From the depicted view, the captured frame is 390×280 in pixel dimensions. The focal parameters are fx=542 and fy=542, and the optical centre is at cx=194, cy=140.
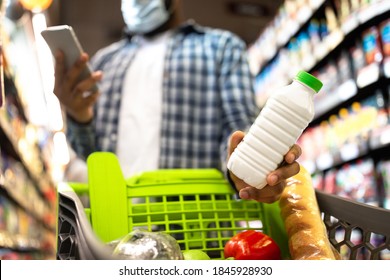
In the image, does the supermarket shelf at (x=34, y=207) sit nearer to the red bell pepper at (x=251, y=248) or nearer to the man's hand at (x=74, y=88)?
the man's hand at (x=74, y=88)

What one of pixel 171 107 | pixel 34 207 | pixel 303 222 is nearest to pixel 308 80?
pixel 303 222

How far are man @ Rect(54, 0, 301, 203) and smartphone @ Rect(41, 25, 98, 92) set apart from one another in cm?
17

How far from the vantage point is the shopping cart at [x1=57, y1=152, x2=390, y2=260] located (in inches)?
42.4

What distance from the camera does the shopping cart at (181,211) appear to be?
1.08 meters

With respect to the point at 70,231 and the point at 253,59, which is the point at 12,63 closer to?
the point at 253,59

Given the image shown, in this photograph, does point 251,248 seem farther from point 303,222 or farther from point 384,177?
point 384,177

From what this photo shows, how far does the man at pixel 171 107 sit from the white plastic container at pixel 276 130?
0.68m

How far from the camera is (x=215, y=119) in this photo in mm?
1771

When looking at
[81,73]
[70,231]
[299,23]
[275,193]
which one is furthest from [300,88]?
[299,23]

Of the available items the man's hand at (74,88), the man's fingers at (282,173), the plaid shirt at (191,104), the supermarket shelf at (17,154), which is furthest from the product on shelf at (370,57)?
the supermarket shelf at (17,154)

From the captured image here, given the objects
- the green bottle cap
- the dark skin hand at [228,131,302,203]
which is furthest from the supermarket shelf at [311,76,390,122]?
the green bottle cap

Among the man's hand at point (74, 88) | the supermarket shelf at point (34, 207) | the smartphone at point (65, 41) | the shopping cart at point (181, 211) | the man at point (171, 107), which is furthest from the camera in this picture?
the supermarket shelf at point (34, 207)

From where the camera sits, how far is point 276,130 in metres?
0.95

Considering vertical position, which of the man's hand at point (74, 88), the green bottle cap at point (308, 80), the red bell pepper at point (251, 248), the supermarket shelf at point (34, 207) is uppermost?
the man's hand at point (74, 88)
